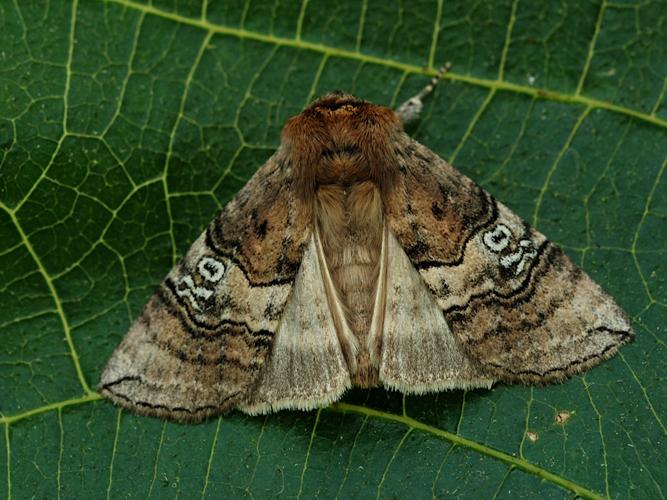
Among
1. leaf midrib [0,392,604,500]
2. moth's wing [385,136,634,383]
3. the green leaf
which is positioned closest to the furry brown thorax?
moth's wing [385,136,634,383]

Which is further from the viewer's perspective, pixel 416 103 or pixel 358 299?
pixel 416 103

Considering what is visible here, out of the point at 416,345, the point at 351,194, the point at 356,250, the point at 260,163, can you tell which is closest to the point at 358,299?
the point at 356,250

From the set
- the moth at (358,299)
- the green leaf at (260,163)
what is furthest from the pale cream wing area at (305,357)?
the green leaf at (260,163)

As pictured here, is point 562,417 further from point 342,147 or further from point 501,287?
point 342,147

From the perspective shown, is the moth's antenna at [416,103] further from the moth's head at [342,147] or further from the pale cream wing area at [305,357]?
the pale cream wing area at [305,357]

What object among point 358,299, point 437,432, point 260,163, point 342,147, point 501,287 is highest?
point 342,147

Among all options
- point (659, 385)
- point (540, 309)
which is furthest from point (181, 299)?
point (659, 385)
